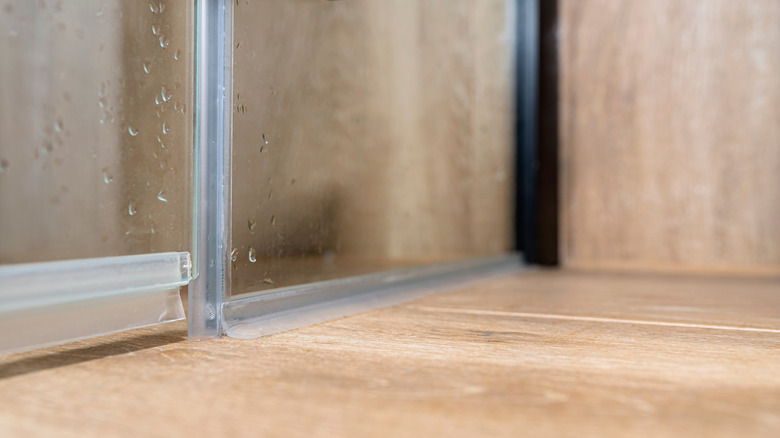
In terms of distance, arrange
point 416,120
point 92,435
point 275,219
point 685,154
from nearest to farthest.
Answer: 1. point 92,435
2. point 275,219
3. point 416,120
4. point 685,154

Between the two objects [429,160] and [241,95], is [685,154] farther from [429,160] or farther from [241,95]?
Answer: [241,95]

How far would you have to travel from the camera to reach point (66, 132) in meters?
0.50

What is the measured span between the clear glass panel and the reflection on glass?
58mm

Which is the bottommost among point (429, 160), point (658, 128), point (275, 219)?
point (275, 219)

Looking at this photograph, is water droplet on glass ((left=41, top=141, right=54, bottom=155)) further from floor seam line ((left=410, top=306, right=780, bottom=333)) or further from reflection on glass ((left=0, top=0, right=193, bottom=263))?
floor seam line ((left=410, top=306, right=780, bottom=333))

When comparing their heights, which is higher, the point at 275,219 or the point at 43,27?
the point at 43,27

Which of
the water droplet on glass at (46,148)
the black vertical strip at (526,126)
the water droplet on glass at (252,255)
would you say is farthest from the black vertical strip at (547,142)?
the water droplet on glass at (46,148)

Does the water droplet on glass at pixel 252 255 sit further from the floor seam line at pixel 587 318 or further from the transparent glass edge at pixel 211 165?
the floor seam line at pixel 587 318

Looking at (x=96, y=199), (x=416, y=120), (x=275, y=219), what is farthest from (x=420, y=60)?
(x=96, y=199)

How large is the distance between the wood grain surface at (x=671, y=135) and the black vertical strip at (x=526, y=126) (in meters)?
0.08

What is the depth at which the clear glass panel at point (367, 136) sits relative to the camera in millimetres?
640

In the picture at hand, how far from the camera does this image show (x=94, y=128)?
0.53 metres

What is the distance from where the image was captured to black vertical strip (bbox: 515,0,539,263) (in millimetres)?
1599

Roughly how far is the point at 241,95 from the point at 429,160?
652 mm
